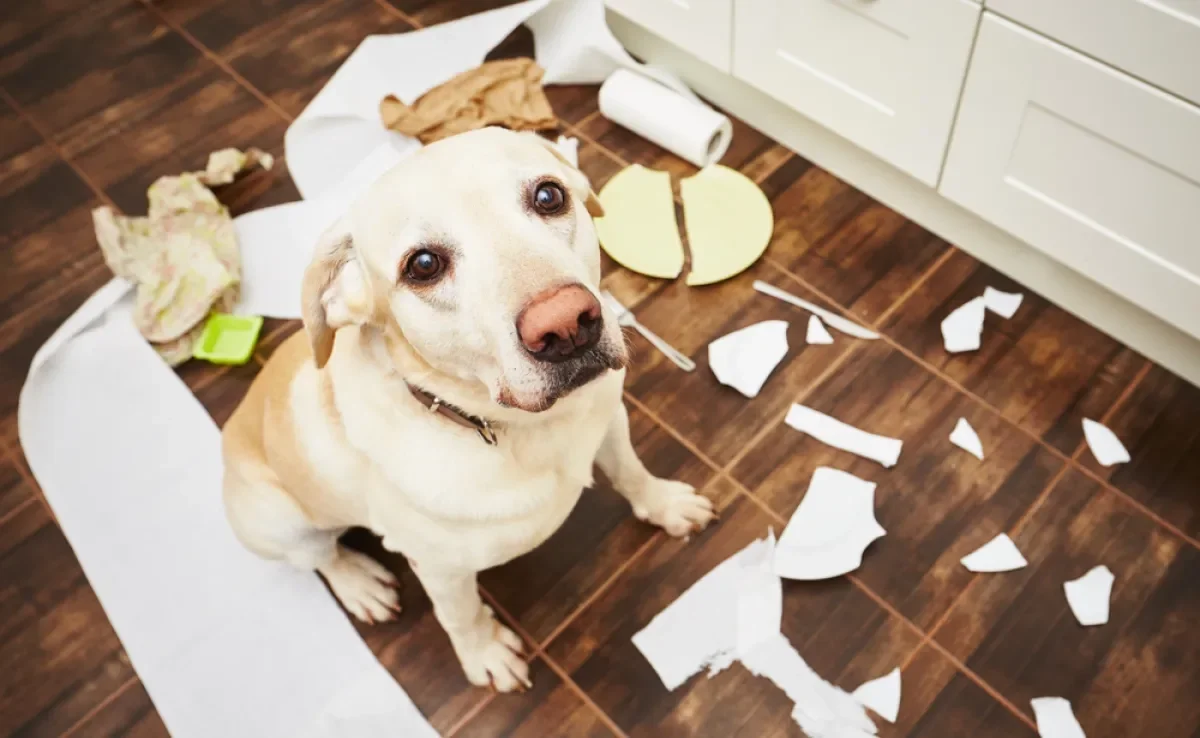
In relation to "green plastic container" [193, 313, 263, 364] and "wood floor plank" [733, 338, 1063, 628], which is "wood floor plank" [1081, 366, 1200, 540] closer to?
"wood floor plank" [733, 338, 1063, 628]

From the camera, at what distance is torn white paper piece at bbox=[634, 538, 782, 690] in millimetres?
1759

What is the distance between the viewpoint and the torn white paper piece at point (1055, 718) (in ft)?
5.38

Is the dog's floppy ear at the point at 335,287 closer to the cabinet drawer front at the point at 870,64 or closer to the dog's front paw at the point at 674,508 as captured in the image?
the dog's front paw at the point at 674,508

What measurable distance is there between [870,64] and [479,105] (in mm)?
1102

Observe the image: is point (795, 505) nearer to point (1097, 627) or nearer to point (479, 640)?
point (1097, 627)

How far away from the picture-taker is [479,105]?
2648mm

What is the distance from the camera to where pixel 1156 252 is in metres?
1.84

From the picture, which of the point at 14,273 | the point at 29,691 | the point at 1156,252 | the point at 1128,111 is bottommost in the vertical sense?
the point at 29,691

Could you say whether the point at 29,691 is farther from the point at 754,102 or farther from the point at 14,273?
the point at 754,102

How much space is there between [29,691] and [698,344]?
1574mm

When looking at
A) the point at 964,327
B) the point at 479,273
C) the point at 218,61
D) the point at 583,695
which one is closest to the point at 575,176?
the point at 479,273

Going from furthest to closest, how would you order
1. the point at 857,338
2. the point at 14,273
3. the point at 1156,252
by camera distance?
the point at 14,273 → the point at 857,338 → the point at 1156,252

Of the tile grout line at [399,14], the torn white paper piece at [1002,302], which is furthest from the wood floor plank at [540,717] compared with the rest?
the tile grout line at [399,14]

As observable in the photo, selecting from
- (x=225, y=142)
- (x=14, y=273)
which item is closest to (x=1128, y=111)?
(x=225, y=142)
